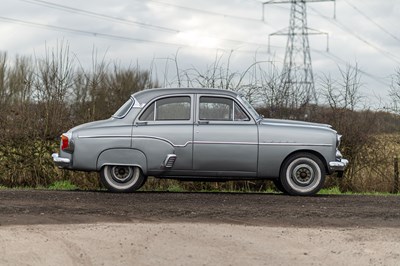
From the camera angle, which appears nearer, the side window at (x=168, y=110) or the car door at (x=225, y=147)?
the car door at (x=225, y=147)

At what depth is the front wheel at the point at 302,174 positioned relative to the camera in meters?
11.9

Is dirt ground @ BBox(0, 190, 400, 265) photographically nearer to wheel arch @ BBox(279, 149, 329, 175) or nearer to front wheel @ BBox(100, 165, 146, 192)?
front wheel @ BBox(100, 165, 146, 192)

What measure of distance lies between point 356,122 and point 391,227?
26.5ft

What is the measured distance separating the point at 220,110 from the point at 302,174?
1.77 m

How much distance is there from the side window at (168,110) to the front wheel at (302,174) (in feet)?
6.27

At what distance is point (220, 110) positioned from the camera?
12.0 meters

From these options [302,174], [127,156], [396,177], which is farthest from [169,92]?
[396,177]

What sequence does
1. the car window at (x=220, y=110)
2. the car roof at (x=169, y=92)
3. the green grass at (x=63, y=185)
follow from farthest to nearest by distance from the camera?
the green grass at (x=63, y=185) < the car roof at (x=169, y=92) < the car window at (x=220, y=110)

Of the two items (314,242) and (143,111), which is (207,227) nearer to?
(314,242)

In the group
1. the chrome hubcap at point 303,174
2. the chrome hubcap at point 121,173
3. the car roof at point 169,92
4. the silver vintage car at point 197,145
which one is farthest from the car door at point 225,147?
the chrome hubcap at point 121,173

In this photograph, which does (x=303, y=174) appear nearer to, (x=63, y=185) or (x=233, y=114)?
(x=233, y=114)

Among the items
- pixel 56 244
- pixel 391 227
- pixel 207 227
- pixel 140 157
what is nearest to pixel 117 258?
pixel 56 244

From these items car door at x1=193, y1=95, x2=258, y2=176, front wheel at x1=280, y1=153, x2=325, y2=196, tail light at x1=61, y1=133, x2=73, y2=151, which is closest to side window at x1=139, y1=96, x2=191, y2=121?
car door at x1=193, y1=95, x2=258, y2=176

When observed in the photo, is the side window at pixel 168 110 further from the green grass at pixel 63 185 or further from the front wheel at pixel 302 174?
the green grass at pixel 63 185
